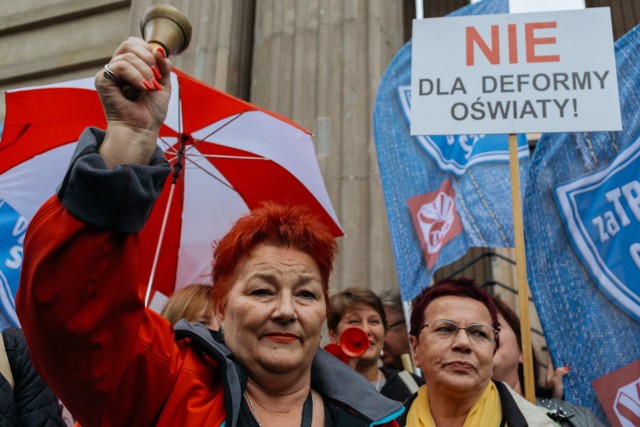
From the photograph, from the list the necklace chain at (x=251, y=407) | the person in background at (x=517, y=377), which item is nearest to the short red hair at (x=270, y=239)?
the necklace chain at (x=251, y=407)

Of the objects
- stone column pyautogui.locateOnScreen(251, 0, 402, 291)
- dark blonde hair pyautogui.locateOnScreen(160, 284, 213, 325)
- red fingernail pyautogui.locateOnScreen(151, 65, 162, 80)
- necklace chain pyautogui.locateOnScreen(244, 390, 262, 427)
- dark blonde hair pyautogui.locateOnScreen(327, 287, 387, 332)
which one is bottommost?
necklace chain pyautogui.locateOnScreen(244, 390, 262, 427)

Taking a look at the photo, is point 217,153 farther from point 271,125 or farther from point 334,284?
point 334,284

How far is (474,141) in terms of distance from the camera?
4102 mm

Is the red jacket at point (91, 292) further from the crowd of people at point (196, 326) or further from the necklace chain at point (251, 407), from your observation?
the necklace chain at point (251, 407)

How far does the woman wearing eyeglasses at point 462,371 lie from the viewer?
85.4 inches

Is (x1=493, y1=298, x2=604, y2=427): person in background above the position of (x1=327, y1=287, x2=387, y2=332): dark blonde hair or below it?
below

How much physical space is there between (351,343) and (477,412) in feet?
3.02

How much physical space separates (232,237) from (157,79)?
1.72ft

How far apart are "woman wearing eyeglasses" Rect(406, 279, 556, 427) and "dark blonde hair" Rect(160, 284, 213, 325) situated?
850 mm

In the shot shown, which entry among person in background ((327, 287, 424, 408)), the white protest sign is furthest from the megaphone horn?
the white protest sign

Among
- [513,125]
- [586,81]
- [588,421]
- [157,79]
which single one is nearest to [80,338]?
[157,79]

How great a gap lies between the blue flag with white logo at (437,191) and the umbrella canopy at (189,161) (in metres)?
0.47

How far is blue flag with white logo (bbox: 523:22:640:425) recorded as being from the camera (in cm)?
300

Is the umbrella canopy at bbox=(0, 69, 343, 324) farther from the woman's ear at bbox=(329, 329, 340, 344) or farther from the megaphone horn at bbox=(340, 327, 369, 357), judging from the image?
the megaphone horn at bbox=(340, 327, 369, 357)
